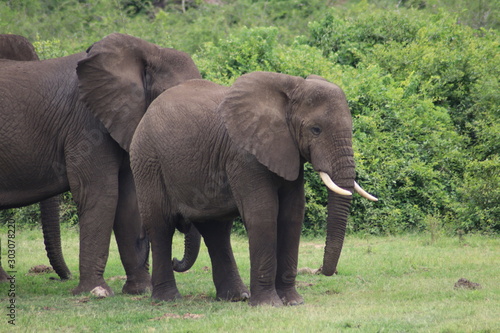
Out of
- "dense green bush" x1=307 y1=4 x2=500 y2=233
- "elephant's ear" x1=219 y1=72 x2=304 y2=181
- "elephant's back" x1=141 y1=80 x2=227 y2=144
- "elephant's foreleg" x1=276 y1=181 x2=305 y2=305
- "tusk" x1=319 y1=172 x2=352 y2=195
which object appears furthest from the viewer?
"dense green bush" x1=307 y1=4 x2=500 y2=233

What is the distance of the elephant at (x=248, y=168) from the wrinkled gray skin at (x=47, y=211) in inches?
85.0

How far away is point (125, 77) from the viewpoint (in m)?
10.2

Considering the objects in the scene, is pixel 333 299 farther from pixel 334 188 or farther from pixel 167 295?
pixel 167 295

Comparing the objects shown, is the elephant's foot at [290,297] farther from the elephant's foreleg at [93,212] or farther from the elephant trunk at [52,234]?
the elephant trunk at [52,234]

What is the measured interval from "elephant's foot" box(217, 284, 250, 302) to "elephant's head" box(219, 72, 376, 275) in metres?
1.61

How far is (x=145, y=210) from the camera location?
9742mm

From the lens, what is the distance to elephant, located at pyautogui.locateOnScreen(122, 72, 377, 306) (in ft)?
27.5

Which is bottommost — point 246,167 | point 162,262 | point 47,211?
point 47,211

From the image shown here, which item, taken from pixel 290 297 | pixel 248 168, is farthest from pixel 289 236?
pixel 248 168

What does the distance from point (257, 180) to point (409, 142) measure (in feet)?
25.5

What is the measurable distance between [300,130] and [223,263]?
6.60ft

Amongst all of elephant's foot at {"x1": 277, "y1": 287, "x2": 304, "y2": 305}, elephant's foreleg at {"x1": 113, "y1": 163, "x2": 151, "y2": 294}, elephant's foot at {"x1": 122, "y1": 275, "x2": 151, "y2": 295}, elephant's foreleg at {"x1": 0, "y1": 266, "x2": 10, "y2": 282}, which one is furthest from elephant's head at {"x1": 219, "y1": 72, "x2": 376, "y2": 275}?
elephant's foreleg at {"x1": 0, "y1": 266, "x2": 10, "y2": 282}

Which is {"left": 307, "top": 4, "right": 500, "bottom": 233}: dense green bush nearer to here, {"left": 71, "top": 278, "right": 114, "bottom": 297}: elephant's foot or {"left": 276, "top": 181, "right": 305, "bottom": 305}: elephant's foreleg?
{"left": 71, "top": 278, "right": 114, "bottom": 297}: elephant's foot

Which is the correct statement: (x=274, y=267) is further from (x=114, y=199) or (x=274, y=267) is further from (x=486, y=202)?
(x=486, y=202)
